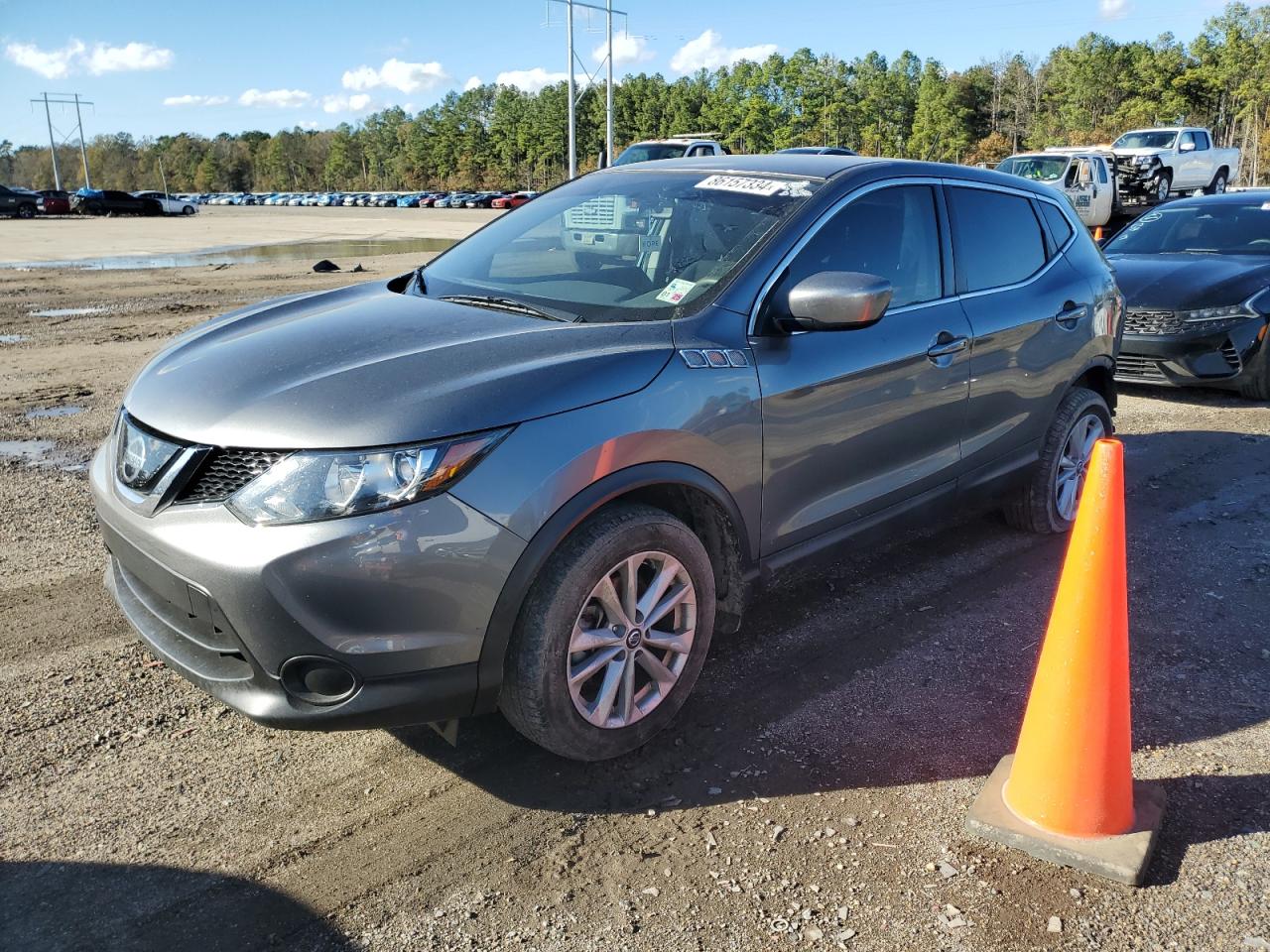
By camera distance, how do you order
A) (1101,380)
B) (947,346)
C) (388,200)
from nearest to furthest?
1. (947,346)
2. (1101,380)
3. (388,200)

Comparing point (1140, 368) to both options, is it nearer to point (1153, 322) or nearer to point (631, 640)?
point (1153, 322)

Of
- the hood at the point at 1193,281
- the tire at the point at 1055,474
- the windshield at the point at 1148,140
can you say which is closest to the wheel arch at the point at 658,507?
the tire at the point at 1055,474

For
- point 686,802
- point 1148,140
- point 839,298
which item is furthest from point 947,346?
point 1148,140

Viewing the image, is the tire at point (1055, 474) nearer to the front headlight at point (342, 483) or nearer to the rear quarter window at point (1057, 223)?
the rear quarter window at point (1057, 223)

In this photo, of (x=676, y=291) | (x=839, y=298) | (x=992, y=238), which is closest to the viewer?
(x=839, y=298)

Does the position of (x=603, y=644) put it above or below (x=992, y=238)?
below

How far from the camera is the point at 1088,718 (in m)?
2.73

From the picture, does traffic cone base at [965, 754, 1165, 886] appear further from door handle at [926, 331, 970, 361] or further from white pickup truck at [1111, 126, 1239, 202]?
white pickup truck at [1111, 126, 1239, 202]

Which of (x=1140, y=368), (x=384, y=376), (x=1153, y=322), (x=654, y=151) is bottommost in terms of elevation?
(x=1140, y=368)

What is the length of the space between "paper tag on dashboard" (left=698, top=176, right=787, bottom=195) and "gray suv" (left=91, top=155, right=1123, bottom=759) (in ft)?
0.05

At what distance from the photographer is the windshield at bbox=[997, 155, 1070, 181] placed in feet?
70.4

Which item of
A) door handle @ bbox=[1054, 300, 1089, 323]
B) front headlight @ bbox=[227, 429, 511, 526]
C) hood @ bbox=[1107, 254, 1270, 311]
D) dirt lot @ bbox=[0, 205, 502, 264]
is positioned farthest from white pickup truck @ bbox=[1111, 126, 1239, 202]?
front headlight @ bbox=[227, 429, 511, 526]

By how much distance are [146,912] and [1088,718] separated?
8.01ft

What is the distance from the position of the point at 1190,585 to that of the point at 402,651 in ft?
12.0
